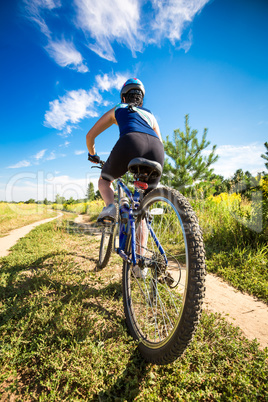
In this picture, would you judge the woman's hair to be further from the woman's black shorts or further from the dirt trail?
the dirt trail

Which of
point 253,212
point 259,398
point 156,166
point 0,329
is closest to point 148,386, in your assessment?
point 259,398

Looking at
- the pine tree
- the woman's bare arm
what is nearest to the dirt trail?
the woman's bare arm

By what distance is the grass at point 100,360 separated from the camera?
1008mm

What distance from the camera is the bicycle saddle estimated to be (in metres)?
1.33

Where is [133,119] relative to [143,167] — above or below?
above

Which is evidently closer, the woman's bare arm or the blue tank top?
the blue tank top

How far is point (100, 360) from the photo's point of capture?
1.16m

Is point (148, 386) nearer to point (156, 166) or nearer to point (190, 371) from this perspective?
point (190, 371)

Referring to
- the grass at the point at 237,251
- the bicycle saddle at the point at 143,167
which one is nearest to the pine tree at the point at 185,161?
the grass at the point at 237,251

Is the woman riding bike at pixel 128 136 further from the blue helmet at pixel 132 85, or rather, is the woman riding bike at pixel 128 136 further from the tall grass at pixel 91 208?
the tall grass at pixel 91 208

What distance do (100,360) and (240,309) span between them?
1491 mm

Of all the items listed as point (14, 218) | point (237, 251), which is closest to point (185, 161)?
point (237, 251)

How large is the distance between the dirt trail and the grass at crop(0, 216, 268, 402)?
0.12 meters

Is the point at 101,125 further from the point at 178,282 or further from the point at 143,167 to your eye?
the point at 178,282
